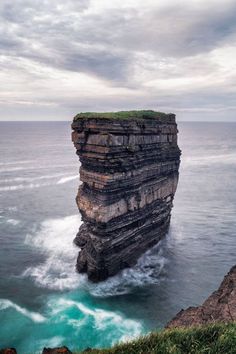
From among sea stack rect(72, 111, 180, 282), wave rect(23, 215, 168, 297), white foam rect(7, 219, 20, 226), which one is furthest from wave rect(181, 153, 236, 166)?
sea stack rect(72, 111, 180, 282)

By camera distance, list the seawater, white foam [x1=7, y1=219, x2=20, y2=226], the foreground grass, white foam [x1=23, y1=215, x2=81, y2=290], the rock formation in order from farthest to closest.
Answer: white foam [x1=7, y1=219, x2=20, y2=226], white foam [x1=23, y1=215, x2=81, y2=290], the seawater, the rock formation, the foreground grass

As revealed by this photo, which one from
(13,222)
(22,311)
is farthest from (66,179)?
(22,311)

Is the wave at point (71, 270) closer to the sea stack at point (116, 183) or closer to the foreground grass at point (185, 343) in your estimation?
the sea stack at point (116, 183)

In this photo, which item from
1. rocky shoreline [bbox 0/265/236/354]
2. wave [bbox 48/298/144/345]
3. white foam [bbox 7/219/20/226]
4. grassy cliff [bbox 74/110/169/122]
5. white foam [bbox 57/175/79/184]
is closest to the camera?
rocky shoreline [bbox 0/265/236/354]

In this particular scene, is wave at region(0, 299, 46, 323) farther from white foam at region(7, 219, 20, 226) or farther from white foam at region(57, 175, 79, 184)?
white foam at region(57, 175, 79, 184)

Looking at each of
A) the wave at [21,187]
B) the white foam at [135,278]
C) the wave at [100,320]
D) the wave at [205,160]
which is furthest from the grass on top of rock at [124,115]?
the wave at [205,160]

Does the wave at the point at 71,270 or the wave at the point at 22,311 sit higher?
the wave at the point at 71,270

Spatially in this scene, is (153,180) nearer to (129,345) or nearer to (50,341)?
(50,341)
